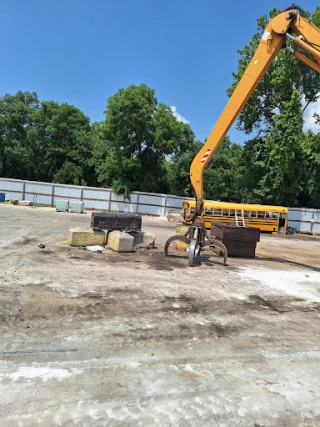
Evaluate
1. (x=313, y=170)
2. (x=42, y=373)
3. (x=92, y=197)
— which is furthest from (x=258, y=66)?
(x=92, y=197)

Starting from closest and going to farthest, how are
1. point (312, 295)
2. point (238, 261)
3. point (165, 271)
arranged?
point (312, 295) < point (165, 271) < point (238, 261)

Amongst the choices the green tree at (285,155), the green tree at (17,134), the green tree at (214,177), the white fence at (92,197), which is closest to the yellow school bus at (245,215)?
the green tree at (285,155)

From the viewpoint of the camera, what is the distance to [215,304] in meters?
6.37

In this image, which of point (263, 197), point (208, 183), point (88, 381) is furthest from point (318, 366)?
point (208, 183)

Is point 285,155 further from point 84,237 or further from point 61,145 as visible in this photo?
point 61,145

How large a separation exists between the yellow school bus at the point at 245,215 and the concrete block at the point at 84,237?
11.4 meters

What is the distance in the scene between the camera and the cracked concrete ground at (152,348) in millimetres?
3164

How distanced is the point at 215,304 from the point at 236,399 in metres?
2.97

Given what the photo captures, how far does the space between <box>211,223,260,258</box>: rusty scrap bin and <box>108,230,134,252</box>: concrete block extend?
352 cm

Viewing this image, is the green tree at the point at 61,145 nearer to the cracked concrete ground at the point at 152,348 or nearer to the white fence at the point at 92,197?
the white fence at the point at 92,197

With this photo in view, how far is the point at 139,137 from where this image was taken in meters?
30.3

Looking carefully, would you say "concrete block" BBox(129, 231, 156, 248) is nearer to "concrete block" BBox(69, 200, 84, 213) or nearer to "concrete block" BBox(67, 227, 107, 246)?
"concrete block" BBox(67, 227, 107, 246)

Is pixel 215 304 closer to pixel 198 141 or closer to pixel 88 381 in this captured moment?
pixel 88 381

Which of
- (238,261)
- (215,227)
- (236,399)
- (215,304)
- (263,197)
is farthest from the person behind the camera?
(263,197)
